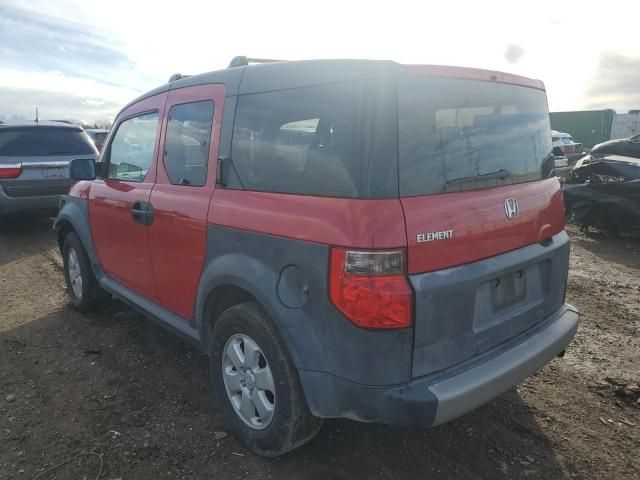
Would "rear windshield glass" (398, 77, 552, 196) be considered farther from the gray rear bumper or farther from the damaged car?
the damaged car

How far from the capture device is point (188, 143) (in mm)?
2998

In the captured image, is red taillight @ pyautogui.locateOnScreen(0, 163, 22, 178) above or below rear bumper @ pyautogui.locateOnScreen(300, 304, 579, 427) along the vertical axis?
above

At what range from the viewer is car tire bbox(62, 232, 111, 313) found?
14.7 ft

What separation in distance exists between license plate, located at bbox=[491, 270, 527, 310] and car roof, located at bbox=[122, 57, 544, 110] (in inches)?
38.8

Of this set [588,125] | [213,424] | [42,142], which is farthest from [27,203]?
[588,125]

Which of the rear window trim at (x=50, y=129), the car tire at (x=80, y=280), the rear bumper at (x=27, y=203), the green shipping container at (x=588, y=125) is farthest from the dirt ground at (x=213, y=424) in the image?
the green shipping container at (x=588, y=125)

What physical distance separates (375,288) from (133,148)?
259 cm

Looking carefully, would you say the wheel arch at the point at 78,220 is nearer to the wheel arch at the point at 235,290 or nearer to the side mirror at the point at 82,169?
the side mirror at the point at 82,169

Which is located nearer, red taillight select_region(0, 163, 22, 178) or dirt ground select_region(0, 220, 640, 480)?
dirt ground select_region(0, 220, 640, 480)

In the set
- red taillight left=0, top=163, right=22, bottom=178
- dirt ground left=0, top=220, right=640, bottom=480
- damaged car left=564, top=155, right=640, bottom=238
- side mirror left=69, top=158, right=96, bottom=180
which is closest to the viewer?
dirt ground left=0, top=220, right=640, bottom=480

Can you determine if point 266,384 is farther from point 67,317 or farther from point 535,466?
point 67,317

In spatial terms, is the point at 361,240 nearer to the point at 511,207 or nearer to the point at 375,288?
the point at 375,288

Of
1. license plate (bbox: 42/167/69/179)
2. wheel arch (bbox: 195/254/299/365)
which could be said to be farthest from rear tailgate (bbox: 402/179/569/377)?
license plate (bbox: 42/167/69/179)

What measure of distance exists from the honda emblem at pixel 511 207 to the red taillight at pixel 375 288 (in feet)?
2.45
